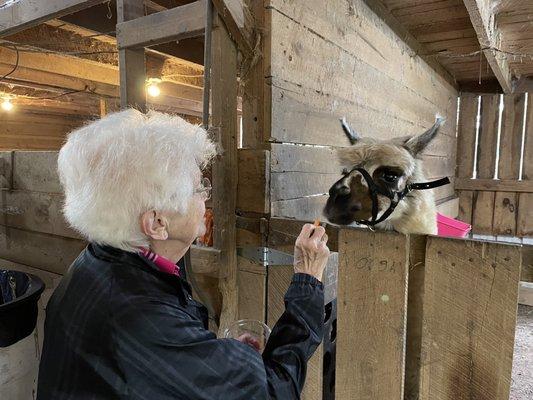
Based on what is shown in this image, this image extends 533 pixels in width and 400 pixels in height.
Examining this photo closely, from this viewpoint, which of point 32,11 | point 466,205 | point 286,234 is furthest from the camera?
point 466,205

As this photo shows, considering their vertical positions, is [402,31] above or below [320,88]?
above

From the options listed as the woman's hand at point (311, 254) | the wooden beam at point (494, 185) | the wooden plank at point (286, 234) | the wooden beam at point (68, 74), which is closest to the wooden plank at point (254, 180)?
the wooden plank at point (286, 234)

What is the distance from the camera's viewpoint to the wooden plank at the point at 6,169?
10.7ft

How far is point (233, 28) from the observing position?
1.82 meters

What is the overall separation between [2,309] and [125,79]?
4.54ft

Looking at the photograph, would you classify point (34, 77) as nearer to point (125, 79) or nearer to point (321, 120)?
point (125, 79)

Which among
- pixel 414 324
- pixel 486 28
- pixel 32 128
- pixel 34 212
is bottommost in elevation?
pixel 414 324

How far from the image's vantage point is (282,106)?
6.52 feet

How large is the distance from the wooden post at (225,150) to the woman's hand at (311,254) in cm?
66

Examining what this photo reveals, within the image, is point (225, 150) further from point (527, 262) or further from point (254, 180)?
point (527, 262)

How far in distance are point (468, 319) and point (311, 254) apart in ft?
1.98

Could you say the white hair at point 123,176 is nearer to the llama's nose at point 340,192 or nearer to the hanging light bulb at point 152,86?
the llama's nose at point 340,192

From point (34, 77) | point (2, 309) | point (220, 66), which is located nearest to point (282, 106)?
point (220, 66)

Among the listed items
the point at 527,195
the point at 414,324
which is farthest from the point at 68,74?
the point at 527,195
